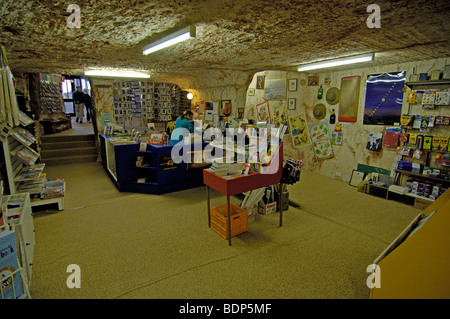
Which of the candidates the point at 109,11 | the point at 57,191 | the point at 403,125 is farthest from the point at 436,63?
the point at 57,191

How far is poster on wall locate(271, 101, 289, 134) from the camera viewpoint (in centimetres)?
755

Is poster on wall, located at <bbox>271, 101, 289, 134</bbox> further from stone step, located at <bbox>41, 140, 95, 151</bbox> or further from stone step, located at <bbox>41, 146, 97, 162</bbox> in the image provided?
stone step, located at <bbox>41, 140, 95, 151</bbox>

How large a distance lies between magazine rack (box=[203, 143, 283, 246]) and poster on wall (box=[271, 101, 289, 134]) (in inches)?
155

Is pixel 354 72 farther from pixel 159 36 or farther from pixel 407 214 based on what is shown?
Answer: pixel 159 36

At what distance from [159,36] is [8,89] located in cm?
184

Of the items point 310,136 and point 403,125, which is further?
point 310,136

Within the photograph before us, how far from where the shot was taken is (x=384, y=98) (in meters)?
5.34

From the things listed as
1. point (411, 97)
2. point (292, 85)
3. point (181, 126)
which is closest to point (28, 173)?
point (181, 126)

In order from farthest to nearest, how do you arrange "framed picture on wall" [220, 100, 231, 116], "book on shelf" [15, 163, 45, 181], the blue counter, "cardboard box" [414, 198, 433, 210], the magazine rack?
"framed picture on wall" [220, 100, 231, 116] → the blue counter → "cardboard box" [414, 198, 433, 210] → "book on shelf" [15, 163, 45, 181] → the magazine rack

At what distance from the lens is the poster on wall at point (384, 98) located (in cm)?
512

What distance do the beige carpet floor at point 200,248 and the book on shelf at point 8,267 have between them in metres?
0.58

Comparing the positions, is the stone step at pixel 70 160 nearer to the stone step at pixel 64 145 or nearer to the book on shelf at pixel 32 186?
the stone step at pixel 64 145

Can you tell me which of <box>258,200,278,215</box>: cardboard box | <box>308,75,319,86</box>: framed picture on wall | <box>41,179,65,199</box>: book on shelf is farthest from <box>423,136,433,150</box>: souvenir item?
<box>41,179,65,199</box>: book on shelf

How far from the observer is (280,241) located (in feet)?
11.5
